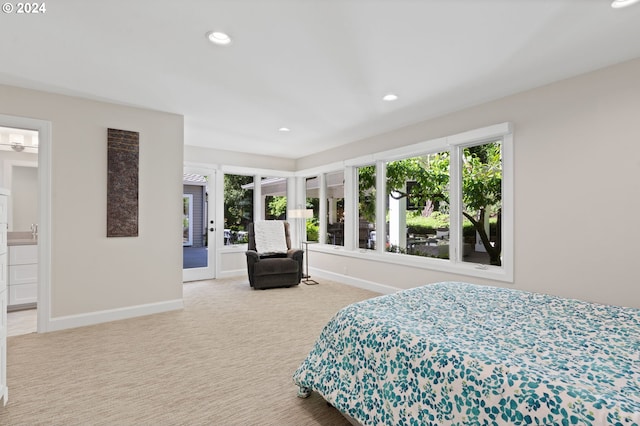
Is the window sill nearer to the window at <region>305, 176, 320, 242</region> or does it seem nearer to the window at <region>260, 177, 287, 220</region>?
the window at <region>305, 176, 320, 242</region>

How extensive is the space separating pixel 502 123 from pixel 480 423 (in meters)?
3.21

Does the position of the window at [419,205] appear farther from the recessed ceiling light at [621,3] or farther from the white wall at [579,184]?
the recessed ceiling light at [621,3]

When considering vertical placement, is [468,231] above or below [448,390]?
above

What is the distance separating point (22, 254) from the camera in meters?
4.14

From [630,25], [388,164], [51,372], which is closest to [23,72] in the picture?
[51,372]

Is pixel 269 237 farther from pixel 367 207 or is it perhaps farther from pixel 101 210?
pixel 101 210

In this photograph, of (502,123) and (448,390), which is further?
(502,123)

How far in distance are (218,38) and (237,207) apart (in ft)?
14.6

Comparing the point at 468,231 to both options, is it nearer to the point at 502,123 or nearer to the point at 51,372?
the point at 502,123

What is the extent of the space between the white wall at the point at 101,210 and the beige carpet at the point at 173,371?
364 mm

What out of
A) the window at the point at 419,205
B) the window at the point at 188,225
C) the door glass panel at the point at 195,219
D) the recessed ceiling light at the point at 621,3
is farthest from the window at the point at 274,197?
the recessed ceiling light at the point at 621,3

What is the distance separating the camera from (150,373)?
241 centimetres

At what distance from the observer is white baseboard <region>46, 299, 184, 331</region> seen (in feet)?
11.0

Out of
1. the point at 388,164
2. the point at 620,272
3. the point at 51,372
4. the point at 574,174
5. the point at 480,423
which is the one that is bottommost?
the point at 51,372
